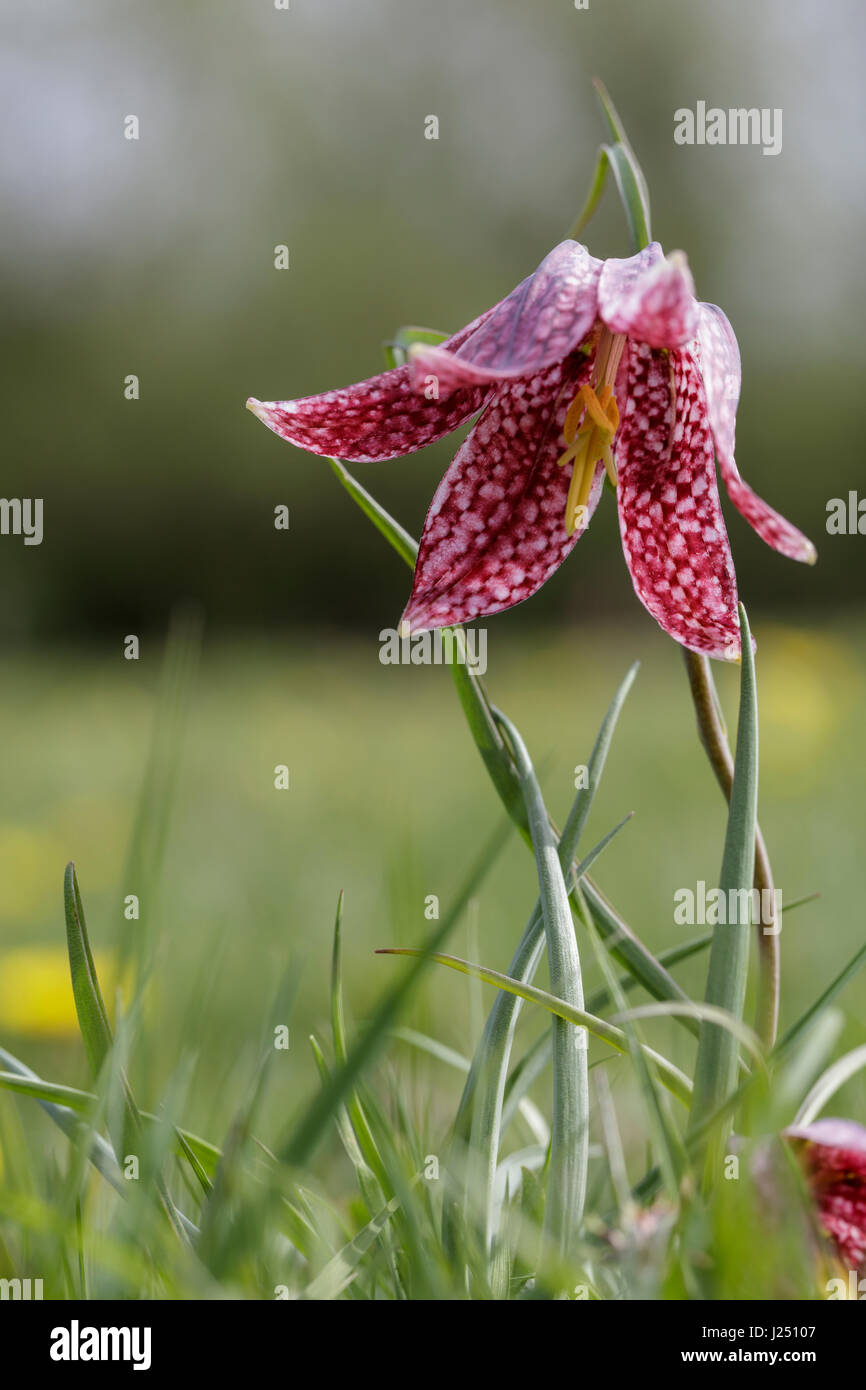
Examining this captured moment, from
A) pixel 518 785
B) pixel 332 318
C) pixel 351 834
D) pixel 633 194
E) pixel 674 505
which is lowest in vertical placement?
pixel 518 785

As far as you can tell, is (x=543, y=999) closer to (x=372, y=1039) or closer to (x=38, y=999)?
(x=372, y=1039)

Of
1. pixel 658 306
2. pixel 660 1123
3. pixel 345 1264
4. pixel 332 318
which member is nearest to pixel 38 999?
pixel 345 1264

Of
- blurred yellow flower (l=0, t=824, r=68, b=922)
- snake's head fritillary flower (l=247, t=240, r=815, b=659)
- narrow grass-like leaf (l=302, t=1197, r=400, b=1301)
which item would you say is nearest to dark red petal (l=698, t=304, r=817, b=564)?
snake's head fritillary flower (l=247, t=240, r=815, b=659)

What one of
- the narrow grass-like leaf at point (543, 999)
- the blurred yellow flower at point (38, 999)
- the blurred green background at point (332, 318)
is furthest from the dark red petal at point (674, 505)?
the blurred green background at point (332, 318)

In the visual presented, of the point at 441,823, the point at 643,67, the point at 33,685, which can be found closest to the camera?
the point at 441,823

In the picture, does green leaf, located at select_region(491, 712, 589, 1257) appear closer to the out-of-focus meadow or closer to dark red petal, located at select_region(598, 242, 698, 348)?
the out-of-focus meadow

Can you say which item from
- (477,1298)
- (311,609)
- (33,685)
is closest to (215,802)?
(33,685)

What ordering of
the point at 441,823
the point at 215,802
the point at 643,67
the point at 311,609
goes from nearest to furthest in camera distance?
the point at 441,823 < the point at 215,802 < the point at 311,609 < the point at 643,67

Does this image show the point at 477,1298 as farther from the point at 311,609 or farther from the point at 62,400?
the point at 62,400
